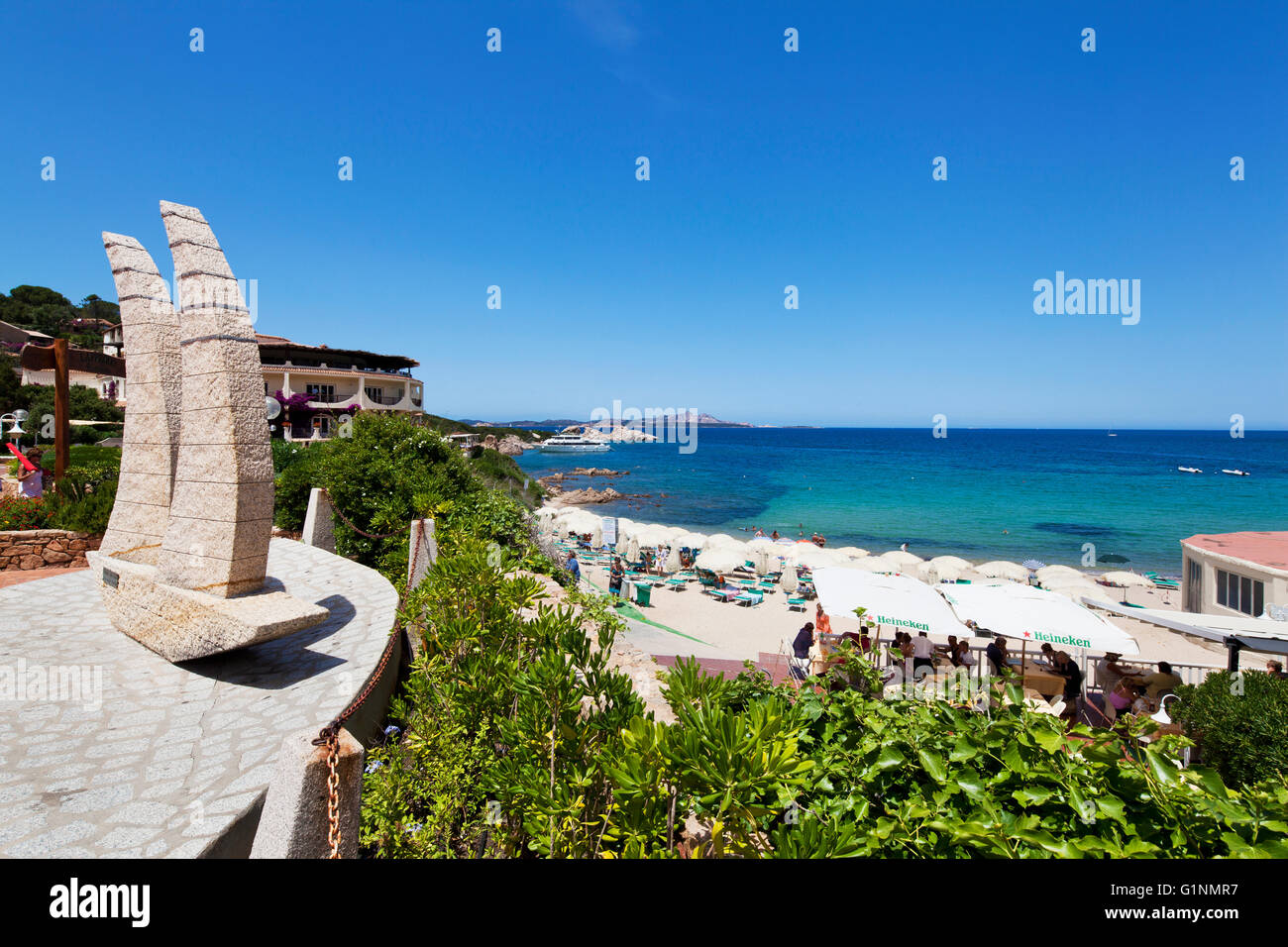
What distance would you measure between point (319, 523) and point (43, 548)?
4.75 m

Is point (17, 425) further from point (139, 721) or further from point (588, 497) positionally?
point (588, 497)

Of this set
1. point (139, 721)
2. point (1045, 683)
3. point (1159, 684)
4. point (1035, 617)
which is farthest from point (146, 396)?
point (1159, 684)

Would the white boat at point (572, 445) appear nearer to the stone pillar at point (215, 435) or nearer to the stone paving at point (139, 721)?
the stone paving at point (139, 721)

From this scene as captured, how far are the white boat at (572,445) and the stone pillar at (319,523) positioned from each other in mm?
104445

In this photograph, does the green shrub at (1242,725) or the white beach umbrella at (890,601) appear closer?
the green shrub at (1242,725)

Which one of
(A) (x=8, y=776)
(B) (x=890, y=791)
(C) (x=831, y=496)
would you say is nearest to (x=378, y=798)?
(A) (x=8, y=776)

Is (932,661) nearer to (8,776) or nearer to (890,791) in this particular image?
(890,791)

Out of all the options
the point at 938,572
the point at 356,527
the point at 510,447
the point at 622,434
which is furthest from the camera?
the point at 622,434

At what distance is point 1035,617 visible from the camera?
8133mm

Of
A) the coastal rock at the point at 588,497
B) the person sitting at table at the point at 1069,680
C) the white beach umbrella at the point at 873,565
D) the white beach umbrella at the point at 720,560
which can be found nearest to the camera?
the person sitting at table at the point at 1069,680

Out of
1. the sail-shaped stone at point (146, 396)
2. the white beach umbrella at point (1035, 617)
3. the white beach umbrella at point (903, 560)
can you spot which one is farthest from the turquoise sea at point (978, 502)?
the sail-shaped stone at point (146, 396)

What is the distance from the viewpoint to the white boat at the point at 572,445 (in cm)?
12069

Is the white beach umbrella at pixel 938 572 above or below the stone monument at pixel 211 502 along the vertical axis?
below
